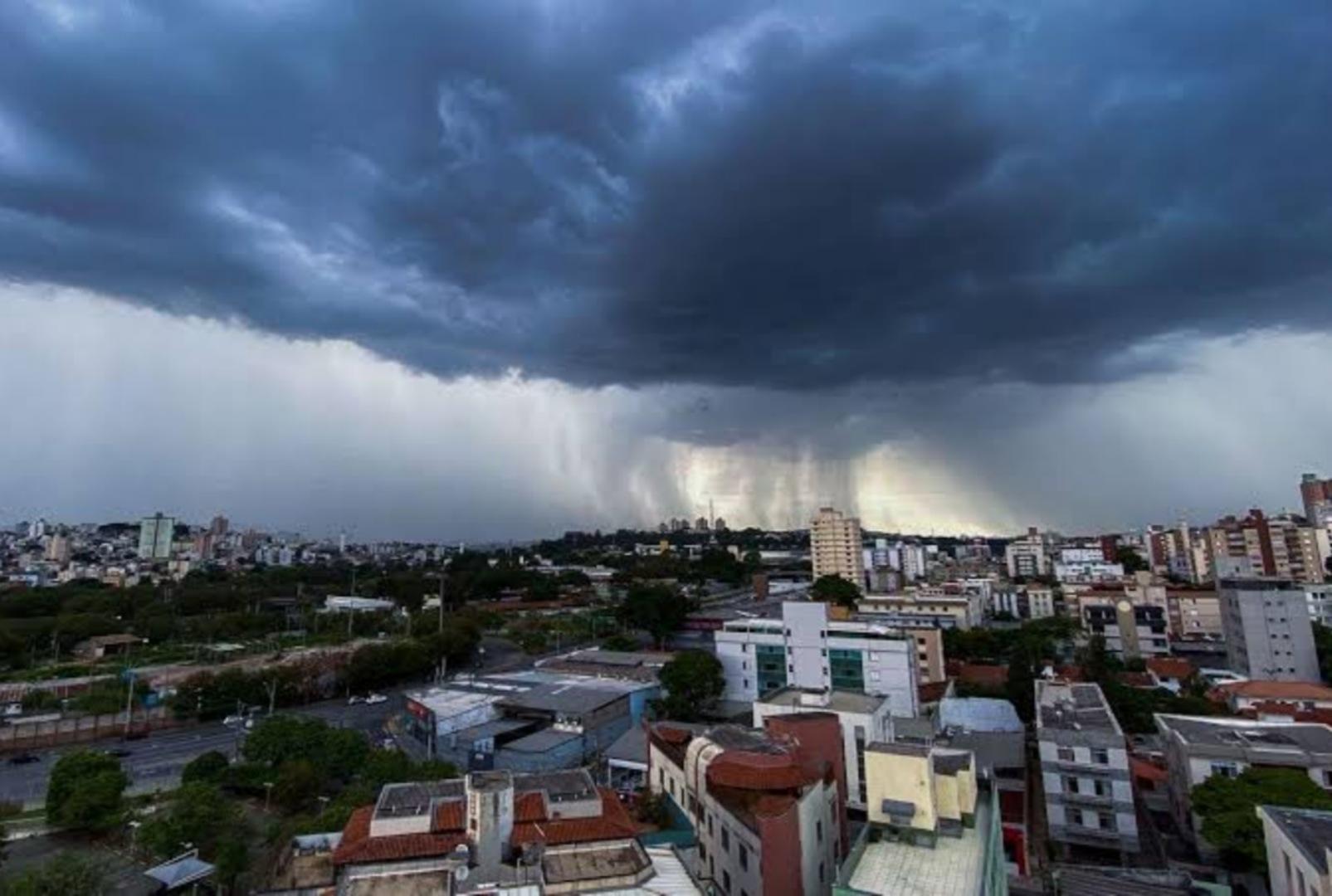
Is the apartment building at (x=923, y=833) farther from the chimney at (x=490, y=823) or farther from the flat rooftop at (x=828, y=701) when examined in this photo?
the flat rooftop at (x=828, y=701)

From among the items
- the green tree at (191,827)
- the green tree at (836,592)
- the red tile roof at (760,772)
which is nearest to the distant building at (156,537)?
the green tree at (836,592)

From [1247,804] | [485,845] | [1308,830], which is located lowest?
[1247,804]

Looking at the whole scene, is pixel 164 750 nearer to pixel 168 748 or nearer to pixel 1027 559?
pixel 168 748

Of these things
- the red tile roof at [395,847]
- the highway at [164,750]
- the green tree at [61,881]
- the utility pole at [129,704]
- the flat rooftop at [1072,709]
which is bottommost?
the highway at [164,750]

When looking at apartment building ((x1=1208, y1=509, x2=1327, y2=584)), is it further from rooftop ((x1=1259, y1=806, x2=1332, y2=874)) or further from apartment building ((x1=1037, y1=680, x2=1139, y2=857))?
rooftop ((x1=1259, y1=806, x2=1332, y2=874))

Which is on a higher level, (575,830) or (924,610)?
(575,830)

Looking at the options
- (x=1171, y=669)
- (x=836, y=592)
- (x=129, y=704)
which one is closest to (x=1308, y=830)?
(x=1171, y=669)

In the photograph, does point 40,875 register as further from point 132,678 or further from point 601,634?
point 601,634

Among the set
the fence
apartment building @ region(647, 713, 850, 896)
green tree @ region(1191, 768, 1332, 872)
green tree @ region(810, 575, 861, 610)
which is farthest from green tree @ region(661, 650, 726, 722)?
the fence
